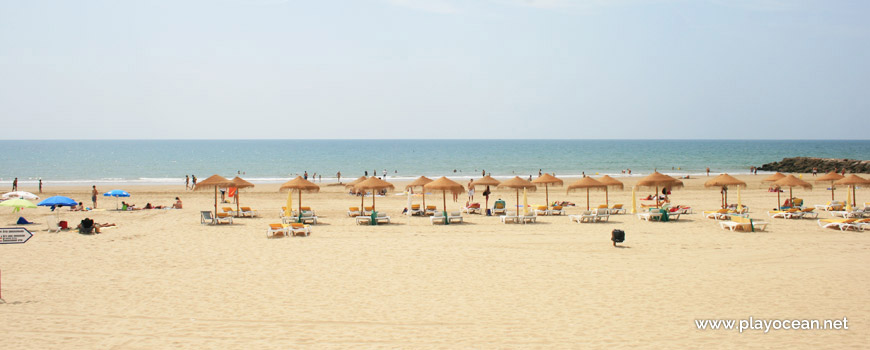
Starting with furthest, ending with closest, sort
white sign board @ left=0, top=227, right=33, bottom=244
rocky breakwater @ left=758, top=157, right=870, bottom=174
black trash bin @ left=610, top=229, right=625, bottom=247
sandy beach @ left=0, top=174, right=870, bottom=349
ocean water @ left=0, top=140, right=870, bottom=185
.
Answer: rocky breakwater @ left=758, top=157, right=870, bottom=174
ocean water @ left=0, top=140, right=870, bottom=185
black trash bin @ left=610, top=229, right=625, bottom=247
white sign board @ left=0, top=227, right=33, bottom=244
sandy beach @ left=0, top=174, right=870, bottom=349

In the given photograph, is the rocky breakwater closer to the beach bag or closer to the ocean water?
the ocean water

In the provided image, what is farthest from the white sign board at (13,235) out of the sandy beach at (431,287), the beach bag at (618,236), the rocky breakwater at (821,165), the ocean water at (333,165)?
the rocky breakwater at (821,165)

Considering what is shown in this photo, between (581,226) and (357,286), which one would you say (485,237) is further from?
(357,286)

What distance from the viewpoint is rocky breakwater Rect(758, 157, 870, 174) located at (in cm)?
5276

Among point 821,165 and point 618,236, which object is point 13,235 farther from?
point 821,165

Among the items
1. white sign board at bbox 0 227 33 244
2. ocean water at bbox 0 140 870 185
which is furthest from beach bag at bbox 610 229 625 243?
ocean water at bbox 0 140 870 185

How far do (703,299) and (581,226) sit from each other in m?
8.15

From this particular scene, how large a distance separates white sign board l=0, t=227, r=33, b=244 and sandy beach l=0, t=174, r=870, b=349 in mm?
983

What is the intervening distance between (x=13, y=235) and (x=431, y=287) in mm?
6614

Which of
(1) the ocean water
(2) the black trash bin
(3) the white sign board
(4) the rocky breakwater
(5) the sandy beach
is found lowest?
(5) the sandy beach

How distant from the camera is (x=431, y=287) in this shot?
9.58 metres

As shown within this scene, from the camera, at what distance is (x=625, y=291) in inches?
364

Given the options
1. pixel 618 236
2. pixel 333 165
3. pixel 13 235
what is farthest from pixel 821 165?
pixel 13 235

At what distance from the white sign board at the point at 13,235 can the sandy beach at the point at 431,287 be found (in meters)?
0.98
